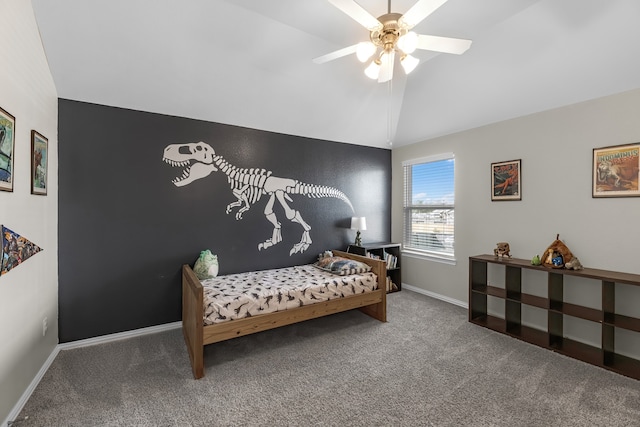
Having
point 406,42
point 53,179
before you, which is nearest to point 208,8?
point 406,42

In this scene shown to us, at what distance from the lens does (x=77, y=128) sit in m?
2.78

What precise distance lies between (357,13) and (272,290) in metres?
2.37

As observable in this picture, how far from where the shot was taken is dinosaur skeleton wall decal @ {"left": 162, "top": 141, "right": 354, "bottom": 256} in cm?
327

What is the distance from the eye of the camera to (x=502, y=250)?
10.8 feet

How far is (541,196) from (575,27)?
1.58 meters

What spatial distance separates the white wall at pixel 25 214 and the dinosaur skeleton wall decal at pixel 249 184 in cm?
109

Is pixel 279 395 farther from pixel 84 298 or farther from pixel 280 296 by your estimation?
pixel 84 298

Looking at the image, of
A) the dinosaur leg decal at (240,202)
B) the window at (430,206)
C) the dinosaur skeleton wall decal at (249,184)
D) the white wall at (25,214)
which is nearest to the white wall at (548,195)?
the window at (430,206)

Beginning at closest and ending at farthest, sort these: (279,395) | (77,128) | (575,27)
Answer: (279,395) < (575,27) < (77,128)

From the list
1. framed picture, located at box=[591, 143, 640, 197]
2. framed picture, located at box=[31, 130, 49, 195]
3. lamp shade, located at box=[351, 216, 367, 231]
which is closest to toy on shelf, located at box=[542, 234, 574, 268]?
framed picture, located at box=[591, 143, 640, 197]

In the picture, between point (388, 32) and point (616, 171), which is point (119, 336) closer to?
point (388, 32)

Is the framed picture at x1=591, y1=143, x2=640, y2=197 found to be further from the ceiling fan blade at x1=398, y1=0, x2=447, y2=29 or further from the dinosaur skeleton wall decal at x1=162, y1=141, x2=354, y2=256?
the dinosaur skeleton wall decal at x1=162, y1=141, x2=354, y2=256

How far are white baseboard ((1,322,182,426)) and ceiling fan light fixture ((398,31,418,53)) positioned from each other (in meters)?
3.36

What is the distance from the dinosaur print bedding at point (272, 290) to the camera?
8.34ft
